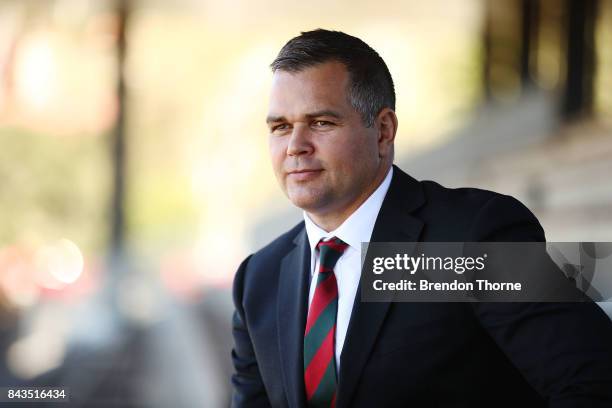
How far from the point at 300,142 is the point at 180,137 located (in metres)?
7.23

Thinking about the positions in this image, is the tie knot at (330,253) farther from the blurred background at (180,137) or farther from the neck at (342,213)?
the blurred background at (180,137)

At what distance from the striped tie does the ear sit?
22 cm

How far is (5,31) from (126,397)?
435cm

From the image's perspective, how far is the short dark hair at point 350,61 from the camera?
1589mm

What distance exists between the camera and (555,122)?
6113mm

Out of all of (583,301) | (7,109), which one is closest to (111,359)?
(7,109)

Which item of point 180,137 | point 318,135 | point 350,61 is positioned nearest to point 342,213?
point 318,135

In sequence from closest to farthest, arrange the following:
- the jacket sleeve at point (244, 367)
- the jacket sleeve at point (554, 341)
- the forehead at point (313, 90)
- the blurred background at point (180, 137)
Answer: the jacket sleeve at point (554, 341), the forehead at point (313, 90), the jacket sleeve at point (244, 367), the blurred background at point (180, 137)

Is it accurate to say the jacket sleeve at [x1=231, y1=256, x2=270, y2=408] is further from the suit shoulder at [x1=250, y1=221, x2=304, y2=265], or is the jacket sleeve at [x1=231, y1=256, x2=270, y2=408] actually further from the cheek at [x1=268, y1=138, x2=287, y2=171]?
the cheek at [x1=268, y1=138, x2=287, y2=171]

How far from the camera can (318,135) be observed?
5.18 feet

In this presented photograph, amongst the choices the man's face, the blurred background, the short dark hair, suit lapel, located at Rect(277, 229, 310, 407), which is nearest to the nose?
the man's face

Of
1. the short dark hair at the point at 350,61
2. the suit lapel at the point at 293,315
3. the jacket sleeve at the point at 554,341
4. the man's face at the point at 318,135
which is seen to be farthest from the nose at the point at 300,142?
the jacket sleeve at the point at 554,341

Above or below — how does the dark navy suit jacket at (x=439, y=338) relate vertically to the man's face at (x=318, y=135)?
below

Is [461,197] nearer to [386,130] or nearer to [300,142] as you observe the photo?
[386,130]
